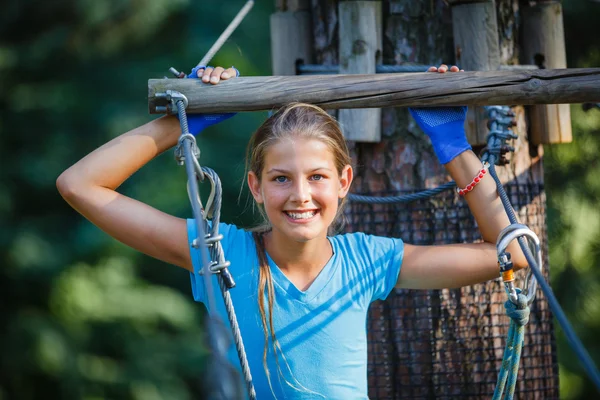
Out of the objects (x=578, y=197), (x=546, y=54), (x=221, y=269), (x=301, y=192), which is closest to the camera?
(x=221, y=269)

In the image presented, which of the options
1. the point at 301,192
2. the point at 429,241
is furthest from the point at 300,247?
the point at 429,241

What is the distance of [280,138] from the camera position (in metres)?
1.93

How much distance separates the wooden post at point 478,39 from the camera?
2441mm

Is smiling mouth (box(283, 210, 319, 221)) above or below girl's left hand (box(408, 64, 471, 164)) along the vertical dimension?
below

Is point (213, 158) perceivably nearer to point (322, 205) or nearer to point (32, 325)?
point (32, 325)

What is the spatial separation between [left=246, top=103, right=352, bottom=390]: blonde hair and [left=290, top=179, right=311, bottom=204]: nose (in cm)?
12

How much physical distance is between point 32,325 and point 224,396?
16.8 ft

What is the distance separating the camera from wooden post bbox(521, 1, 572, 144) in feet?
8.38

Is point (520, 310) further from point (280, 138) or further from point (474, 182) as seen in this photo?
point (280, 138)

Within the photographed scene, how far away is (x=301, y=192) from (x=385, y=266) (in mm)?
323

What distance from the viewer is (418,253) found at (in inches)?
79.4

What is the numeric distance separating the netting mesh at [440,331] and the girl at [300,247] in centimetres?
44

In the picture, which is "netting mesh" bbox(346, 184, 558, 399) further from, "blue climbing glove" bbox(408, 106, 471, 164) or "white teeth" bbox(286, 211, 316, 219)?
"white teeth" bbox(286, 211, 316, 219)

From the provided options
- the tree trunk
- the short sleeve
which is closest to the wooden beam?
the short sleeve
